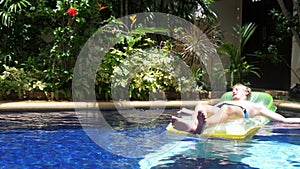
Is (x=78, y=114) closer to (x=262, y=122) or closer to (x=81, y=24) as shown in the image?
(x=81, y=24)

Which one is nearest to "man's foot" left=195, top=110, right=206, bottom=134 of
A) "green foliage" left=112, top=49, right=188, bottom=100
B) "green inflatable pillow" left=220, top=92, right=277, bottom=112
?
"green inflatable pillow" left=220, top=92, right=277, bottom=112

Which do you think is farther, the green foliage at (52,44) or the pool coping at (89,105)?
the green foliage at (52,44)

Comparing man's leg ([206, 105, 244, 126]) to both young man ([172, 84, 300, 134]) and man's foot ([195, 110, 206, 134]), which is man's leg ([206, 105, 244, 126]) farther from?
man's foot ([195, 110, 206, 134])

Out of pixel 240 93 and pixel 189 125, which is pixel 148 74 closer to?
pixel 240 93

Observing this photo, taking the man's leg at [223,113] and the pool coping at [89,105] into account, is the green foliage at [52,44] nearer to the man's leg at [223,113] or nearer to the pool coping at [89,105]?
the pool coping at [89,105]

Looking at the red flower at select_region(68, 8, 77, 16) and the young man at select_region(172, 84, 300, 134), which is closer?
the young man at select_region(172, 84, 300, 134)

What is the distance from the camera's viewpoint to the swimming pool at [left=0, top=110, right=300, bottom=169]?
162 inches

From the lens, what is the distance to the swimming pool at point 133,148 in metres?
4.11

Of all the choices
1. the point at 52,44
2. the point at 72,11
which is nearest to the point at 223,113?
the point at 72,11

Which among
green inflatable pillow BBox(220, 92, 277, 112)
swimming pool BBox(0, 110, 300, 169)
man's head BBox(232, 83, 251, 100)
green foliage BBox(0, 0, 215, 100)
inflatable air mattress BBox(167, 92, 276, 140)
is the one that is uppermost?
green foliage BBox(0, 0, 215, 100)

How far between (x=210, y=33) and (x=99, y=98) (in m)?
3.54

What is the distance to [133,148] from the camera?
4.84 m

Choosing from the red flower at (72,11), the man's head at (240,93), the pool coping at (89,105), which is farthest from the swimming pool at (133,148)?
the red flower at (72,11)

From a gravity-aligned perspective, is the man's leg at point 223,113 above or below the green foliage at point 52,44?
below
